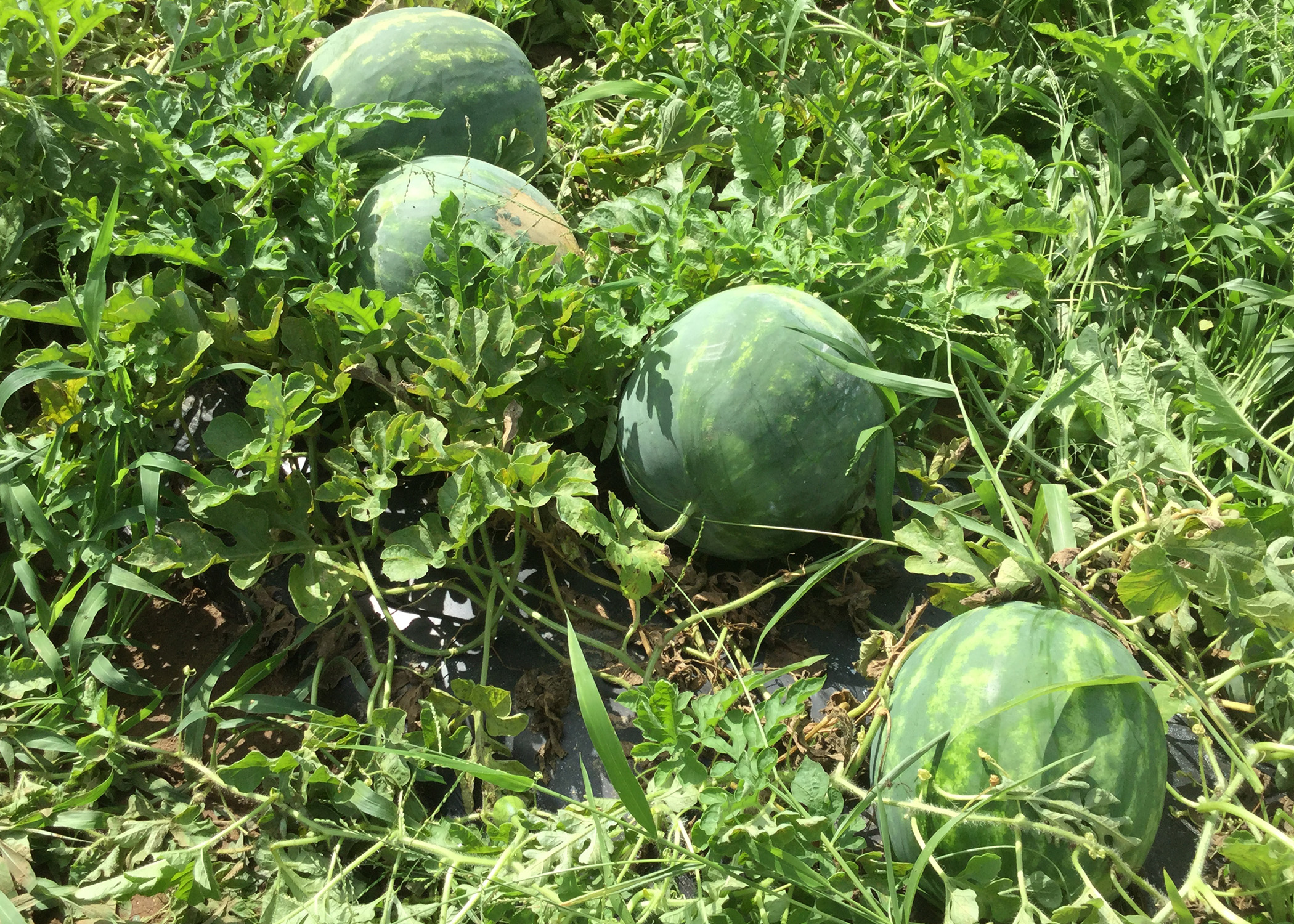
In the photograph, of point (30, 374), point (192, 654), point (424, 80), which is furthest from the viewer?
point (424, 80)

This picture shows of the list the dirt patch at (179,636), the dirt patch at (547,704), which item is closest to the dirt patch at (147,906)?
the dirt patch at (179,636)

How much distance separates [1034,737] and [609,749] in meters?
0.62

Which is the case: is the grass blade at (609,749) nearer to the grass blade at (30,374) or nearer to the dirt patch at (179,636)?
the dirt patch at (179,636)

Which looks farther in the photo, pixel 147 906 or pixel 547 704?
pixel 547 704

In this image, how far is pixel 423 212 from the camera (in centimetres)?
205

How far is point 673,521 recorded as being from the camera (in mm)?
2029

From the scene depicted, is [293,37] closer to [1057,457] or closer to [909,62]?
[909,62]

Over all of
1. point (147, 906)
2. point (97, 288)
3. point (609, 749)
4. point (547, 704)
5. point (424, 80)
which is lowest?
point (147, 906)

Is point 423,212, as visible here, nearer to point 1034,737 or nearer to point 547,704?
point 547,704

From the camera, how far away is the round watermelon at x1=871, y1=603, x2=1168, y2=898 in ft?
4.86

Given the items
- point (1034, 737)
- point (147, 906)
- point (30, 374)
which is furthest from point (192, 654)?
point (1034, 737)

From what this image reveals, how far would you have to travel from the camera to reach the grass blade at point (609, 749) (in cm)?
147

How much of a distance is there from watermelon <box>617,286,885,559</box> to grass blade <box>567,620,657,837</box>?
0.49m

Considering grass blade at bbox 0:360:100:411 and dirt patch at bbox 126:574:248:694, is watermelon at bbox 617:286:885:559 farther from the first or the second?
grass blade at bbox 0:360:100:411
